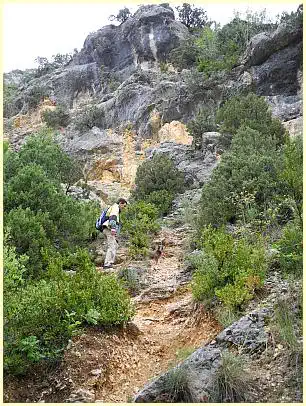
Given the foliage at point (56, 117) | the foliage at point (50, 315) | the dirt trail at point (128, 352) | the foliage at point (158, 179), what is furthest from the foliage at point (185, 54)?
the foliage at point (50, 315)

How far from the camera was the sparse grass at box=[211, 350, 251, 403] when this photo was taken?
16.6 feet

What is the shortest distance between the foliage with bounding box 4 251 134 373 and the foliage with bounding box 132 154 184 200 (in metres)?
10.6

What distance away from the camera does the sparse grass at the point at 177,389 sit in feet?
17.0

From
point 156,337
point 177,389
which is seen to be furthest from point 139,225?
point 177,389

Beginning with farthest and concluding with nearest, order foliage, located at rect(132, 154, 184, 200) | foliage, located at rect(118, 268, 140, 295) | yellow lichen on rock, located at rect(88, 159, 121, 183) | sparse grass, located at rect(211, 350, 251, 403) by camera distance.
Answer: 1. yellow lichen on rock, located at rect(88, 159, 121, 183)
2. foliage, located at rect(132, 154, 184, 200)
3. foliage, located at rect(118, 268, 140, 295)
4. sparse grass, located at rect(211, 350, 251, 403)

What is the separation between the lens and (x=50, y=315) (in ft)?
20.2

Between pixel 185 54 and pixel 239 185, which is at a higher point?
pixel 185 54

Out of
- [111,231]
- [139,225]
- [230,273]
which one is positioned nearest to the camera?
[230,273]

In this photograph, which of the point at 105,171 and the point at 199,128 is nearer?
the point at 199,128

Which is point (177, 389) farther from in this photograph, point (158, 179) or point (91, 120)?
point (91, 120)

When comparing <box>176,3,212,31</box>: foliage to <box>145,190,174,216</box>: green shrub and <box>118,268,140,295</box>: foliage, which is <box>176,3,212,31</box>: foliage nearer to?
<box>145,190,174,216</box>: green shrub

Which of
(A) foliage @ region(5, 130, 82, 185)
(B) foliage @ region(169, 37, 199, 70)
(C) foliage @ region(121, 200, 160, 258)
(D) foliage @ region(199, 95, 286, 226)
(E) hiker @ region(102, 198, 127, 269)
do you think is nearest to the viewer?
(E) hiker @ region(102, 198, 127, 269)

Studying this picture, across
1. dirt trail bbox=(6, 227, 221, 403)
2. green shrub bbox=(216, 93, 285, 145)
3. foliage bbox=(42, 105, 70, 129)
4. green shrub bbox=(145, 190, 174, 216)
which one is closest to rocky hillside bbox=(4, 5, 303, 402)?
dirt trail bbox=(6, 227, 221, 403)

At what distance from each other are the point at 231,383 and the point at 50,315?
2429 millimetres
